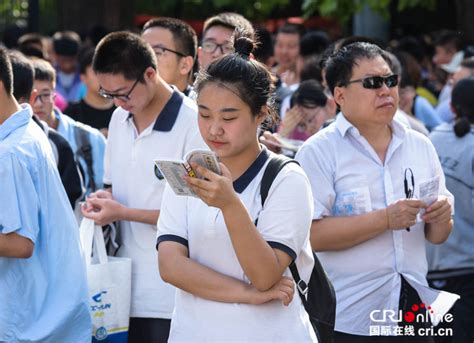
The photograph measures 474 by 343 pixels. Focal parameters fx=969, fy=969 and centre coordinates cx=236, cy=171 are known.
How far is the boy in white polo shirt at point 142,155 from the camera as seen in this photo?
5.15 m

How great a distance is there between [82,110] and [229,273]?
4.90 m

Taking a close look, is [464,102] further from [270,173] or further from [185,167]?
[185,167]

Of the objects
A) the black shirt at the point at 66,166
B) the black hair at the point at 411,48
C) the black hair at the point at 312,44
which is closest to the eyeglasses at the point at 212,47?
the black shirt at the point at 66,166

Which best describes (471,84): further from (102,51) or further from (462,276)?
(102,51)

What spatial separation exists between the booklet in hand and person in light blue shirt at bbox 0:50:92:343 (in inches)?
43.6

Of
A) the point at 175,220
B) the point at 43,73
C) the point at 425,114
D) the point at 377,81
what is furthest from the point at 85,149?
the point at 425,114

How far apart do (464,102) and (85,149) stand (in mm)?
2569

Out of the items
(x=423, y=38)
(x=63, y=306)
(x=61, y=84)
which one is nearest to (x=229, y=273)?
(x=63, y=306)

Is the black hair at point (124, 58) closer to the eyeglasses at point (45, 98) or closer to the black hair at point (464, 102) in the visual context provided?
the eyeglasses at point (45, 98)

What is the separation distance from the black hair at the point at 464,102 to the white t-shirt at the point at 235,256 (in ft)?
9.33

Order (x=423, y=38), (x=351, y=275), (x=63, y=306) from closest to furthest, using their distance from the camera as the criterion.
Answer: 1. (x=63, y=306)
2. (x=351, y=275)
3. (x=423, y=38)

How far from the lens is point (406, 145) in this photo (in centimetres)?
505

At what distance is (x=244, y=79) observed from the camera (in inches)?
151

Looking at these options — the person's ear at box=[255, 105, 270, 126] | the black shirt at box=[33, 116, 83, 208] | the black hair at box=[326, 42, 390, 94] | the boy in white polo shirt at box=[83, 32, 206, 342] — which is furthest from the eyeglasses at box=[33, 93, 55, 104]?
the person's ear at box=[255, 105, 270, 126]
